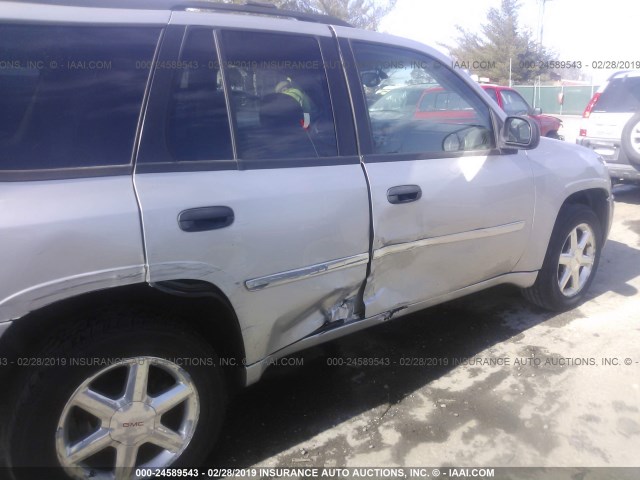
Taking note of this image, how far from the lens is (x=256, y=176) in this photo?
2.23 meters

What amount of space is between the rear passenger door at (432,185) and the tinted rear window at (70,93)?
1104 millimetres

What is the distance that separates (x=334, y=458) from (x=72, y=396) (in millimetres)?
1237

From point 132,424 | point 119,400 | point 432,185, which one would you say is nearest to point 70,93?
point 119,400

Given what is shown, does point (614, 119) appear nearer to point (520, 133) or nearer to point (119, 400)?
point (520, 133)

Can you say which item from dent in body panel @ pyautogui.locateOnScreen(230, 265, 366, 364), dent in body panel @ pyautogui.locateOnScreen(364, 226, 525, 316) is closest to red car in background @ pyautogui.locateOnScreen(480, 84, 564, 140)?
dent in body panel @ pyautogui.locateOnScreen(364, 226, 525, 316)

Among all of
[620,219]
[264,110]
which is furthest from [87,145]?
[620,219]

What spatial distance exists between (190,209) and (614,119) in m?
7.14

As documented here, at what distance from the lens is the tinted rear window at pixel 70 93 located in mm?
1803

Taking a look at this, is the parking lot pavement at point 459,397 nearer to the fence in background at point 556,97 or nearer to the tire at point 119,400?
the tire at point 119,400

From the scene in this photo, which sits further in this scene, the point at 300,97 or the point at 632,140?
the point at 632,140

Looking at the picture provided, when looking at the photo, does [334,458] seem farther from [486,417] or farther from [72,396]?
[72,396]

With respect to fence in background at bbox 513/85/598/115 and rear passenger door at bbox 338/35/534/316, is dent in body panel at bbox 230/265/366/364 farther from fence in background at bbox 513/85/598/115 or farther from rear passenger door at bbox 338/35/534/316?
fence in background at bbox 513/85/598/115

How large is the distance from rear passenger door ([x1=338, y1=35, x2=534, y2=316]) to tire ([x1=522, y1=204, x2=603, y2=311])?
44 centimetres

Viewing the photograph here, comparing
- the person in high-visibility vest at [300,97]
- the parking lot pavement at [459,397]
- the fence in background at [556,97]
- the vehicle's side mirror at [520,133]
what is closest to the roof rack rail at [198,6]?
the person in high-visibility vest at [300,97]
